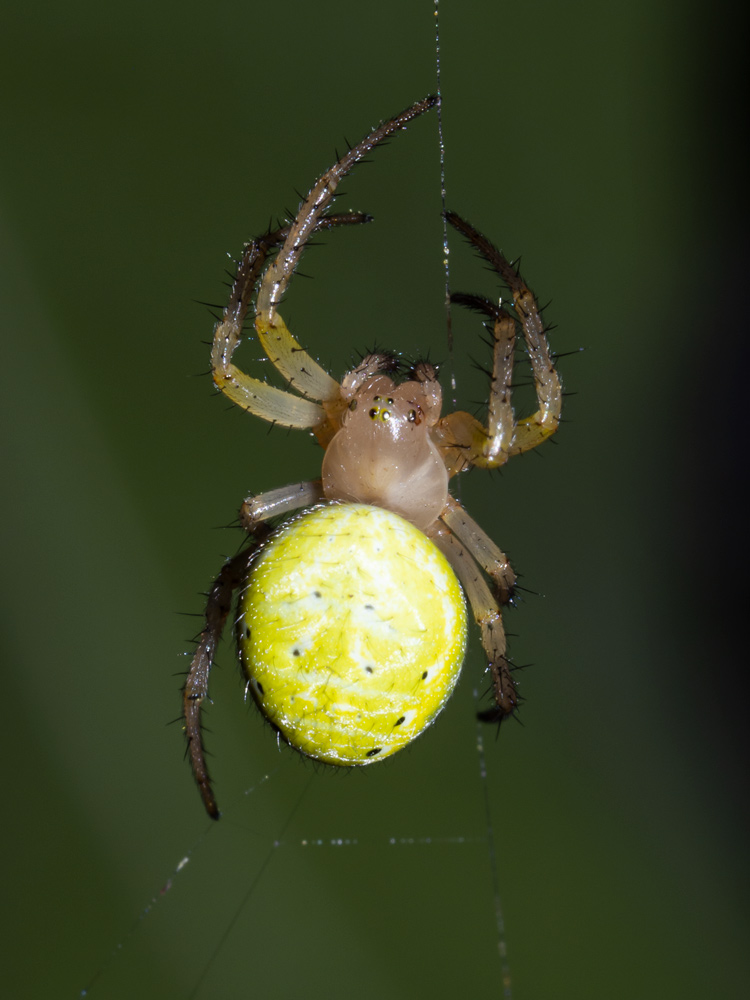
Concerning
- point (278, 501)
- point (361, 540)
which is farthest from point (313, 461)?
point (361, 540)

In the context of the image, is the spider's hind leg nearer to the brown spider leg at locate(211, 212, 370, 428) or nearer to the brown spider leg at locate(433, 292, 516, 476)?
the brown spider leg at locate(211, 212, 370, 428)

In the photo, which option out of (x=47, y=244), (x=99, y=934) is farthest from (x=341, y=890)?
(x=47, y=244)

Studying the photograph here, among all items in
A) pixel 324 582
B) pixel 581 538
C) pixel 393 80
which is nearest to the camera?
pixel 324 582

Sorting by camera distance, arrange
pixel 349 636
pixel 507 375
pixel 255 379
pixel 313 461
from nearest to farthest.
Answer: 1. pixel 349 636
2. pixel 507 375
3. pixel 255 379
4. pixel 313 461

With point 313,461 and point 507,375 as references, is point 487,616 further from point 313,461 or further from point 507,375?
point 313,461

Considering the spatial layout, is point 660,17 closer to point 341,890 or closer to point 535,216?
point 535,216

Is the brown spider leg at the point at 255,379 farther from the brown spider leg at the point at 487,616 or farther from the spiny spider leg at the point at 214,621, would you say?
the brown spider leg at the point at 487,616
